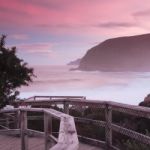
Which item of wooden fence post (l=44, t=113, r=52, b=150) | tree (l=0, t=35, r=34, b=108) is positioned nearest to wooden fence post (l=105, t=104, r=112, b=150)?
wooden fence post (l=44, t=113, r=52, b=150)

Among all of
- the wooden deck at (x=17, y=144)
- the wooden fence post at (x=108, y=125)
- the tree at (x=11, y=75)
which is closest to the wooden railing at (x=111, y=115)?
the wooden fence post at (x=108, y=125)

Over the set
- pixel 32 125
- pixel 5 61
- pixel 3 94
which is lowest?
pixel 32 125

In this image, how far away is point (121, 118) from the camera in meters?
19.0

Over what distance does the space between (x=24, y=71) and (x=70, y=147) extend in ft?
38.5

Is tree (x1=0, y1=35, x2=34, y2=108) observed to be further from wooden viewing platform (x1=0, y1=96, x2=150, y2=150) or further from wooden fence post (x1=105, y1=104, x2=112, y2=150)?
wooden fence post (x1=105, y1=104, x2=112, y2=150)

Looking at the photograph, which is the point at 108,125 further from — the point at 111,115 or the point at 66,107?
the point at 66,107

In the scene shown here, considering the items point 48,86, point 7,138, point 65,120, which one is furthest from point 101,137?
point 48,86

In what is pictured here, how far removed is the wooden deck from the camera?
34.1 ft

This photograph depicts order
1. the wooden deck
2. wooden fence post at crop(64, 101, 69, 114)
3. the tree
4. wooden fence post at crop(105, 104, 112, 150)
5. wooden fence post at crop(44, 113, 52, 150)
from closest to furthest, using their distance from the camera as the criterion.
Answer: wooden fence post at crop(44, 113, 52, 150), wooden fence post at crop(105, 104, 112, 150), the wooden deck, wooden fence post at crop(64, 101, 69, 114), the tree

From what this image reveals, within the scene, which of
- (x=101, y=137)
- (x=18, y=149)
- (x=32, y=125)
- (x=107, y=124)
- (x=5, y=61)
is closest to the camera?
(x=107, y=124)

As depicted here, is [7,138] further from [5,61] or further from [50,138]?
[50,138]

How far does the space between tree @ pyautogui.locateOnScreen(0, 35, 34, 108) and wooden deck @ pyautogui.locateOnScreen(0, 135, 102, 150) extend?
91.4 inches

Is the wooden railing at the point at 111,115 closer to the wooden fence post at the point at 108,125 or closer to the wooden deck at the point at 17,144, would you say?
the wooden fence post at the point at 108,125

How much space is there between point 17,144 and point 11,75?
3953 millimetres
